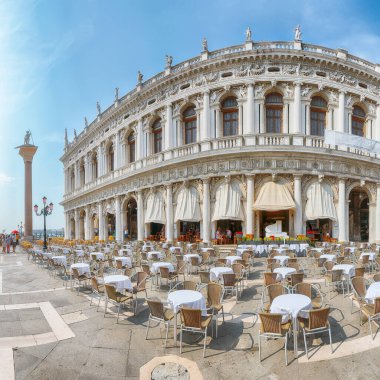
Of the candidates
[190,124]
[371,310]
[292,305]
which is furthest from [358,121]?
[292,305]

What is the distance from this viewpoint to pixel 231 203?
20312mm

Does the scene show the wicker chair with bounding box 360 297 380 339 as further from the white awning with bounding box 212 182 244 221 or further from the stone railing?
the stone railing

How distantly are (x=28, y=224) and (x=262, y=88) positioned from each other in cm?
3507

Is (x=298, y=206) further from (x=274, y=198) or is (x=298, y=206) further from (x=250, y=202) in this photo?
(x=250, y=202)

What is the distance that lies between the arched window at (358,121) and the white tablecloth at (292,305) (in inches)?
862

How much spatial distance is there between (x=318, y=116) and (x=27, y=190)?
3687 centimetres

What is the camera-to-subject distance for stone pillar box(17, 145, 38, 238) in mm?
39000

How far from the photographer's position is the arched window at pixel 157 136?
2669 cm

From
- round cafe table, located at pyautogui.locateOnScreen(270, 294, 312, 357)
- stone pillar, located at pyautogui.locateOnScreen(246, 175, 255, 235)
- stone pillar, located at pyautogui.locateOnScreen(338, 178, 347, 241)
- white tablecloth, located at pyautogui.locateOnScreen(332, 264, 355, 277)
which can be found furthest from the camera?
stone pillar, located at pyautogui.locateOnScreen(338, 178, 347, 241)

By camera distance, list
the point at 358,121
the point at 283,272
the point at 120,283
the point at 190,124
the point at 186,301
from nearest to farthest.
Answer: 1. the point at 186,301
2. the point at 120,283
3. the point at 283,272
4. the point at 358,121
5. the point at 190,124

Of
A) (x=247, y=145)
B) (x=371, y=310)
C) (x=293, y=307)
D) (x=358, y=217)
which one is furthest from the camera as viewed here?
(x=358, y=217)

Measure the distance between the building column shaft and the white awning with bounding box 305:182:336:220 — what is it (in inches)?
25.4

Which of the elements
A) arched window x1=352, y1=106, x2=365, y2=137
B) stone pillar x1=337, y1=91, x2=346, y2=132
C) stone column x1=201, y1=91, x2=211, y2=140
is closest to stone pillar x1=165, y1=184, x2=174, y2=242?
stone column x1=201, y1=91, x2=211, y2=140

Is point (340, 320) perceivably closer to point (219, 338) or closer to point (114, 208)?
point (219, 338)
